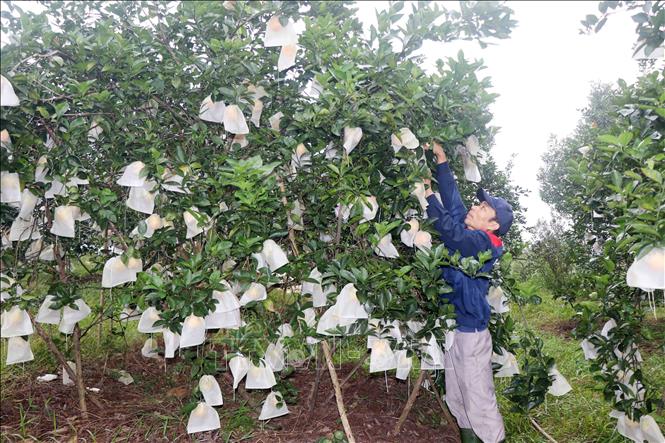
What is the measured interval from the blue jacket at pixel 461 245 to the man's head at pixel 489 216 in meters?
0.07

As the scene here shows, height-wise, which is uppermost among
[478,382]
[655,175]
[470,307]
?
[655,175]

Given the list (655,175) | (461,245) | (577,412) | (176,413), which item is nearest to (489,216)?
(461,245)

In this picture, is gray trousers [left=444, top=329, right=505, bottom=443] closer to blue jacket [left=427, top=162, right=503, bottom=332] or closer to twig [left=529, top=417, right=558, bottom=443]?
blue jacket [left=427, top=162, right=503, bottom=332]

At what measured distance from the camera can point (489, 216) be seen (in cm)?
243

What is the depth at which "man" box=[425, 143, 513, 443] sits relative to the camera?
2.20 metres

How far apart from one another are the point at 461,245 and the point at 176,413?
1.52 metres

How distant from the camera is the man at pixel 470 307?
86.7 inches

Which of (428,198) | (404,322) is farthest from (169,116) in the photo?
(404,322)

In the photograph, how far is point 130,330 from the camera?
411 cm

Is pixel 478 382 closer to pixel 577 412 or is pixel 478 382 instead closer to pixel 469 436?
pixel 469 436

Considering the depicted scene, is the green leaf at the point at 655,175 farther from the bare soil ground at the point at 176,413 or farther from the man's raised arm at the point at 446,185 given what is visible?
the bare soil ground at the point at 176,413

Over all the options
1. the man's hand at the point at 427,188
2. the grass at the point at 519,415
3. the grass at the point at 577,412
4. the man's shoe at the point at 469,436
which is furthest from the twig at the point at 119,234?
the grass at the point at 577,412

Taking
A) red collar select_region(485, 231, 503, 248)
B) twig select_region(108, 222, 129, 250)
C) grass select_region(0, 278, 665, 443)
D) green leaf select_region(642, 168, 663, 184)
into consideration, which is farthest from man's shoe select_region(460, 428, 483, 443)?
twig select_region(108, 222, 129, 250)

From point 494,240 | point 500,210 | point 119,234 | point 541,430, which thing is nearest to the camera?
point 119,234
